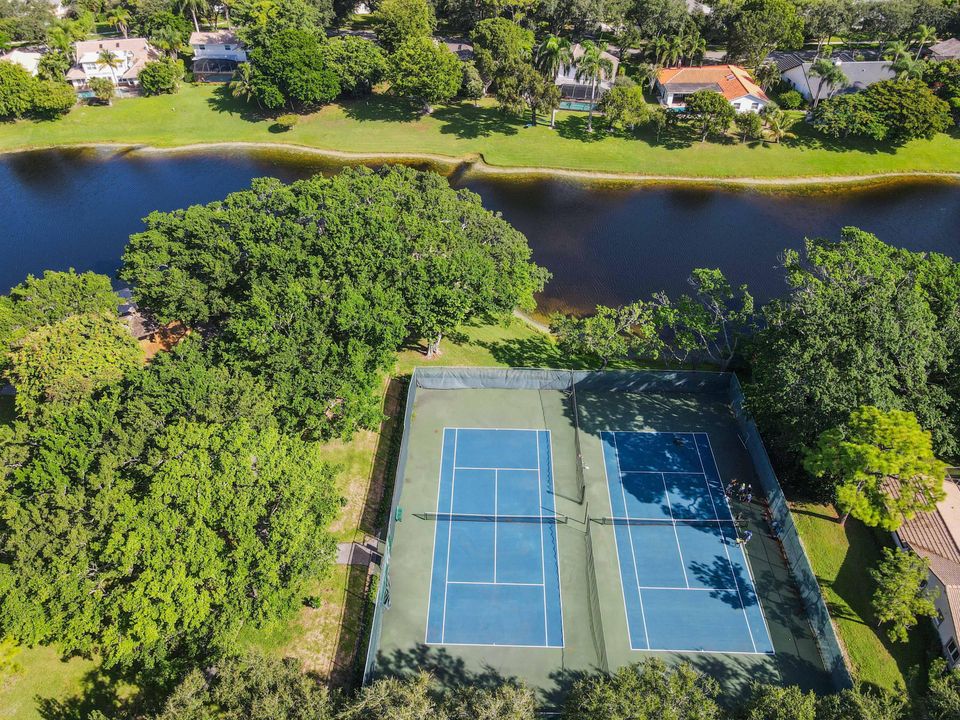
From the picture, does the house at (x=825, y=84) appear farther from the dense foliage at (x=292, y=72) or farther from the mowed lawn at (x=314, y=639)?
the mowed lawn at (x=314, y=639)

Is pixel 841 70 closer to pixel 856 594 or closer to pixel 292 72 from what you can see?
pixel 292 72

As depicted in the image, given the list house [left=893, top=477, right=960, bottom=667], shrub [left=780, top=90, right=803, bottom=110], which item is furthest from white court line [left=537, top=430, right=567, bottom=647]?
shrub [left=780, top=90, right=803, bottom=110]

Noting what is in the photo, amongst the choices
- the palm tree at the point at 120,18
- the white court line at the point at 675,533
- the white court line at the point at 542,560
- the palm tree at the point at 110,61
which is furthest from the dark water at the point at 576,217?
the palm tree at the point at 120,18

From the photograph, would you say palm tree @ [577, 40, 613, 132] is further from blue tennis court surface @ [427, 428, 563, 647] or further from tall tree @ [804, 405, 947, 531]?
tall tree @ [804, 405, 947, 531]

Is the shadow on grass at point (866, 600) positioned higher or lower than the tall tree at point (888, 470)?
lower

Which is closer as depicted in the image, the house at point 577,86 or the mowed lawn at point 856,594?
the mowed lawn at point 856,594

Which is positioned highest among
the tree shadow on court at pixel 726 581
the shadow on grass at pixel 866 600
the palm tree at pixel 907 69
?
the palm tree at pixel 907 69

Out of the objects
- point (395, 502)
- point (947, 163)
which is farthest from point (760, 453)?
point (947, 163)

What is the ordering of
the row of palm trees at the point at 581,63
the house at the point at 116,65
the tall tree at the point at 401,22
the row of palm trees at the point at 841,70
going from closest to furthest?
the row of palm trees at the point at 581,63 → the row of palm trees at the point at 841,70 → the tall tree at the point at 401,22 → the house at the point at 116,65
